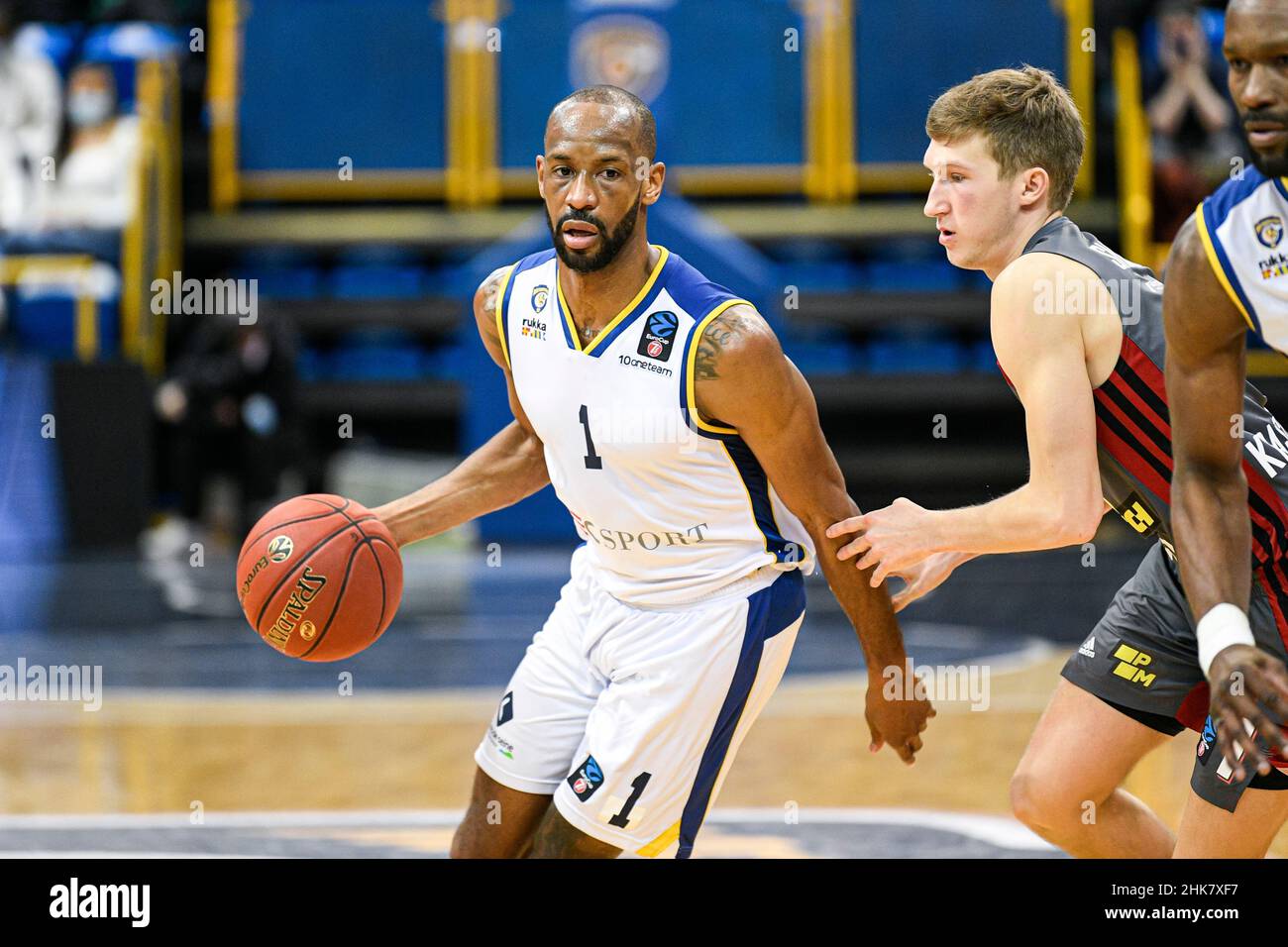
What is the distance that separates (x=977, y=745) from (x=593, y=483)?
3.38 m

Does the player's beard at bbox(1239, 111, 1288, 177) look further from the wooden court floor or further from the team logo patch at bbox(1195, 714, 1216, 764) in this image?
the wooden court floor

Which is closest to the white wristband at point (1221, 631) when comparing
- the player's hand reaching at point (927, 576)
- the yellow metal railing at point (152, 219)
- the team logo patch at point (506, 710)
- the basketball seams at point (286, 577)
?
the player's hand reaching at point (927, 576)

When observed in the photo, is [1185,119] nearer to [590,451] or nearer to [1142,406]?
[1142,406]

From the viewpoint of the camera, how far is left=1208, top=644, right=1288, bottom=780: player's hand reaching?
2590mm

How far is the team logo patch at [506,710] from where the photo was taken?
12.5 ft

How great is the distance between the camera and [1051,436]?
3.21 m

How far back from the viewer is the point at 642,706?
361 cm

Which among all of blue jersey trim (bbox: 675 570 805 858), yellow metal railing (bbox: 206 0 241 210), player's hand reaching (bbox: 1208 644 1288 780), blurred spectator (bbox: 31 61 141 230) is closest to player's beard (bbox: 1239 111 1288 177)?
player's hand reaching (bbox: 1208 644 1288 780)

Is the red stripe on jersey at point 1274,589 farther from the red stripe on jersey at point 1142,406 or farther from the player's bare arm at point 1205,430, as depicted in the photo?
the player's bare arm at point 1205,430

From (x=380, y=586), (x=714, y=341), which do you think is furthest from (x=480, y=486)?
(x=714, y=341)

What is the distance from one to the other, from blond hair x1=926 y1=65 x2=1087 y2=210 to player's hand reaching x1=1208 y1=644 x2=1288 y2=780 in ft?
4.04

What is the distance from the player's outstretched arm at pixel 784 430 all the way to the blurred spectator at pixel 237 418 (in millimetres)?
9297
